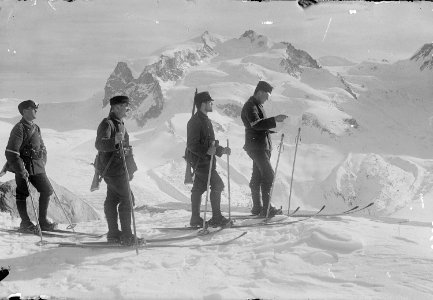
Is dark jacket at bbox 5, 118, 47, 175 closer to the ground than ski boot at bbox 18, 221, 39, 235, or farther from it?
farther from it

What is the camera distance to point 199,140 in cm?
898

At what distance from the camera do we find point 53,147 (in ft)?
373

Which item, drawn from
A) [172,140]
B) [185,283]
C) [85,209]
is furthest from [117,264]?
[172,140]

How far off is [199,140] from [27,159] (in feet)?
11.1

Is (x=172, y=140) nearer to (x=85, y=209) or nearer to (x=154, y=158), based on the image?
(x=154, y=158)

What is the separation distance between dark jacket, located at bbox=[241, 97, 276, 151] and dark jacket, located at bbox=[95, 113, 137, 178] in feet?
9.02

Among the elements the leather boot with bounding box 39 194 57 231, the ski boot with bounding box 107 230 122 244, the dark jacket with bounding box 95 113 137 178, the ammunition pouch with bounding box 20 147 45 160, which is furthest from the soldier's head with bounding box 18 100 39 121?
the ski boot with bounding box 107 230 122 244

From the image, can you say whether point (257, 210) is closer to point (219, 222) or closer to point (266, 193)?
point (266, 193)

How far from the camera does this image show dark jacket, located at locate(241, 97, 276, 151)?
9580mm

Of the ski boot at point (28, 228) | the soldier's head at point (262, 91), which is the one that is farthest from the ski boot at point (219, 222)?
the ski boot at point (28, 228)

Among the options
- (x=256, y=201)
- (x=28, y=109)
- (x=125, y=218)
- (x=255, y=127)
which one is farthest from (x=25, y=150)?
(x=256, y=201)

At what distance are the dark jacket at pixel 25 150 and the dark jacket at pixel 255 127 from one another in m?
4.17

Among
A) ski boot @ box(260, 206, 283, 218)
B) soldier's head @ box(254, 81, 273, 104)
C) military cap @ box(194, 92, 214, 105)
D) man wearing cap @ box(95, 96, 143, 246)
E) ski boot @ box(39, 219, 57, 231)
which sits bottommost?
ski boot @ box(39, 219, 57, 231)

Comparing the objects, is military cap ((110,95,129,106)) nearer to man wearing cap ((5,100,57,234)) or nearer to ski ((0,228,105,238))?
man wearing cap ((5,100,57,234))
